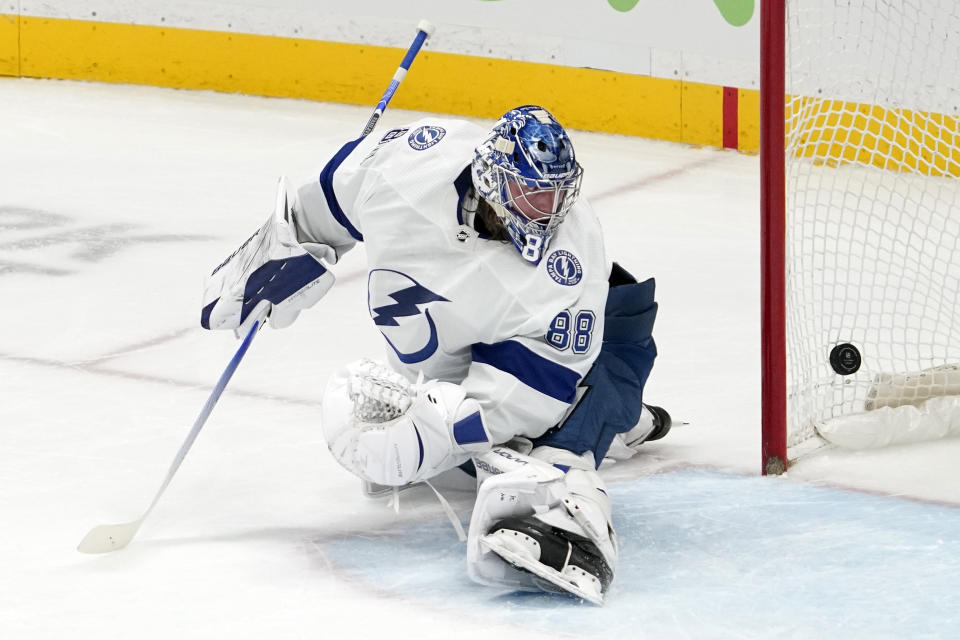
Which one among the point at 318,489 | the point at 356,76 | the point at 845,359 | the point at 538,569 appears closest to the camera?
the point at 538,569

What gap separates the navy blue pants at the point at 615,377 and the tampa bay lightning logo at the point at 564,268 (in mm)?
206

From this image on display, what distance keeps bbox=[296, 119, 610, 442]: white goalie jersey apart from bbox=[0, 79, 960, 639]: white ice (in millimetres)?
306

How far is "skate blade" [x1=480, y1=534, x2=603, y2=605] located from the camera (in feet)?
8.50

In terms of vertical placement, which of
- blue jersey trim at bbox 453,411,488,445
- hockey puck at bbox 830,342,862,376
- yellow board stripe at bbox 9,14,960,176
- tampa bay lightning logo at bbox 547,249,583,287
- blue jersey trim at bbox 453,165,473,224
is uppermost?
yellow board stripe at bbox 9,14,960,176

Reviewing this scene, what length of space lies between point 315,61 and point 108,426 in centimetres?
365

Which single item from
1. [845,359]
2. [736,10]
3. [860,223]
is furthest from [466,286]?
[736,10]

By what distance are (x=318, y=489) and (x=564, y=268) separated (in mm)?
711

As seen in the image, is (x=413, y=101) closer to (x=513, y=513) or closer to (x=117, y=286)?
(x=117, y=286)

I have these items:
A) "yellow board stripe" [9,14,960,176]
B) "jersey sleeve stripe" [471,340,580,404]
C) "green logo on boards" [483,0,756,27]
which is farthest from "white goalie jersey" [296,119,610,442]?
"yellow board stripe" [9,14,960,176]

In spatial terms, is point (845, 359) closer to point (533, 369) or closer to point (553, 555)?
point (533, 369)

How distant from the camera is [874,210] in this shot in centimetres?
430

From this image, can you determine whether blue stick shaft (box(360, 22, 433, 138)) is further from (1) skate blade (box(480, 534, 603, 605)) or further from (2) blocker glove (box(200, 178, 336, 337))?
(1) skate blade (box(480, 534, 603, 605))

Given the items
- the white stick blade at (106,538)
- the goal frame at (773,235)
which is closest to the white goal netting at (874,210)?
the goal frame at (773,235)

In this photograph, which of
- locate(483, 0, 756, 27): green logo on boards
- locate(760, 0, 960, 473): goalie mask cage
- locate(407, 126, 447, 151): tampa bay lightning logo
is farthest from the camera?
locate(483, 0, 756, 27): green logo on boards
